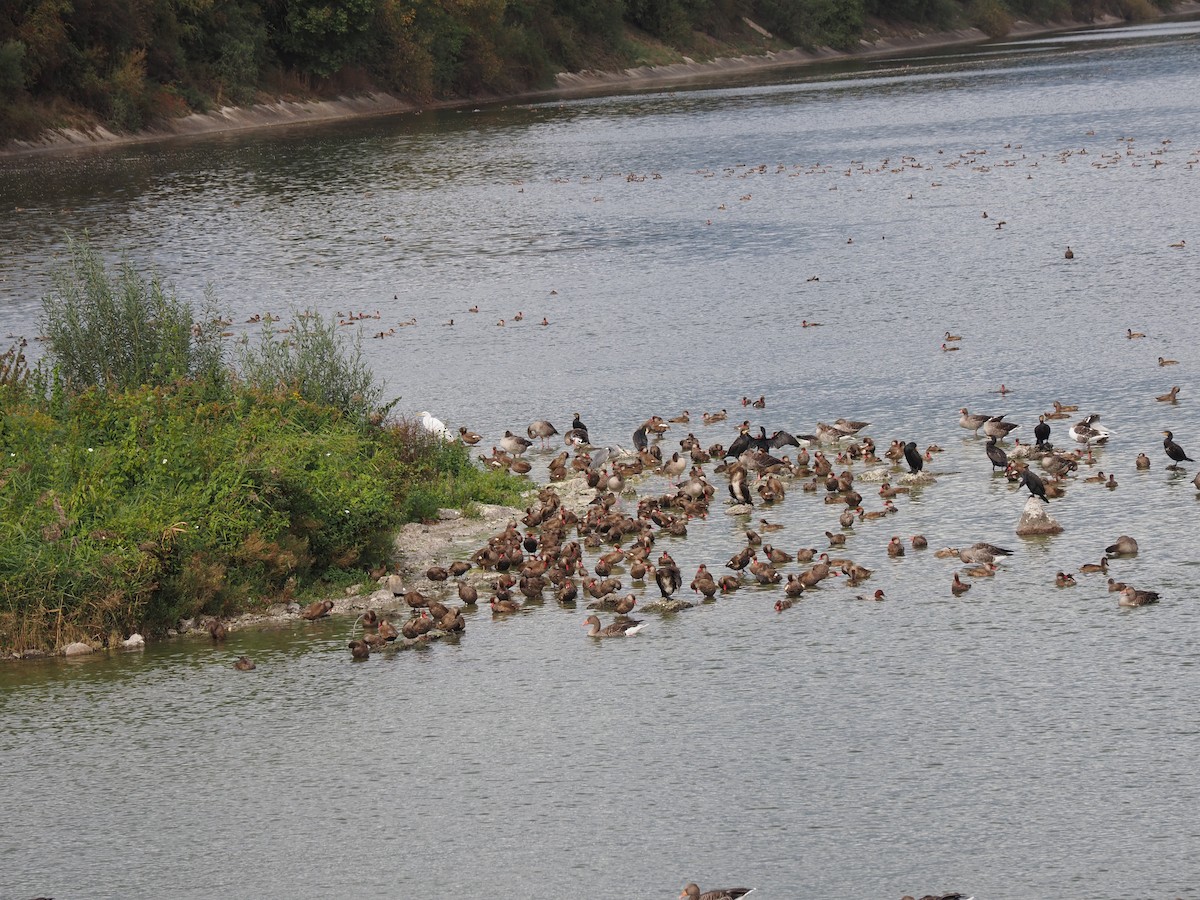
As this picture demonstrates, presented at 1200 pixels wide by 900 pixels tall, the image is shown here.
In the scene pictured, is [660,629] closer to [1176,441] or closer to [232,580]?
[232,580]

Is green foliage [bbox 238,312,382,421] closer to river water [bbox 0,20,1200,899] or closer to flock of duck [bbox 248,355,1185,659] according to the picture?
flock of duck [bbox 248,355,1185,659]

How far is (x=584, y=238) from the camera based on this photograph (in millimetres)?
49406

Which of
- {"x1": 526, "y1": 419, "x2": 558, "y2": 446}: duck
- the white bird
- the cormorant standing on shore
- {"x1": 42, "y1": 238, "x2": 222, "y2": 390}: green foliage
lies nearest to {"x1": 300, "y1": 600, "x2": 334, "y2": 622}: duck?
the white bird

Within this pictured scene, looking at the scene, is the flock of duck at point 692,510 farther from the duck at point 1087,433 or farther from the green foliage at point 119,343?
the green foliage at point 119,343

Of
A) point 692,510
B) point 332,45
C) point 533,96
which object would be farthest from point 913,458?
point 533,96

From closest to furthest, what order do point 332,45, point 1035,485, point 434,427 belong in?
point 1035,485 < point 434,427 < point 332,45

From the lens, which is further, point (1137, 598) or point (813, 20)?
point (813, 20)

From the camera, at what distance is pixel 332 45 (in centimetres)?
10281

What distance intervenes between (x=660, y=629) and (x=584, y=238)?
3154 centimetres

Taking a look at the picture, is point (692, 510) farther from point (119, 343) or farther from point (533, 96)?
point (533, 96)

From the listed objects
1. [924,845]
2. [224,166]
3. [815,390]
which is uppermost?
[224,166]

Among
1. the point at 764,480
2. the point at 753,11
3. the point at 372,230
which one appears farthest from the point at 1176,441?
the point at 753,11

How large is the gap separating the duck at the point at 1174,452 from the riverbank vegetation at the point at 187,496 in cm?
926

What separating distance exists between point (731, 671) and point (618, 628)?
1.81 meters
